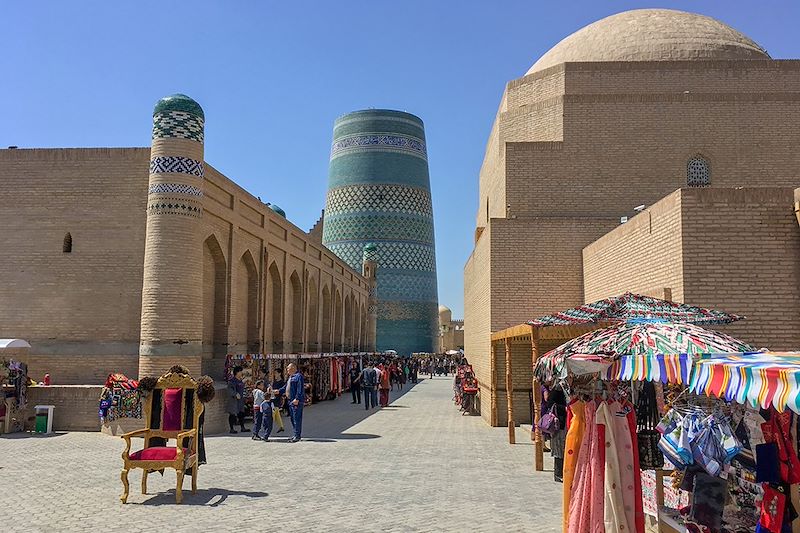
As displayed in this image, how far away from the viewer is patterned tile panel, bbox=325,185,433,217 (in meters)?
40.7

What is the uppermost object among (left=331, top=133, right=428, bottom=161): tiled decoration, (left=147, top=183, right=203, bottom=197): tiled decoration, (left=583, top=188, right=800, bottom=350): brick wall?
(left=331, top=133, right=428, bottom=161): tiled decoration

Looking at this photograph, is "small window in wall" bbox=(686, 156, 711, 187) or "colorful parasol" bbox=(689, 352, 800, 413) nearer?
"colorful parasol" bbox=(689, 352, 800, 413)

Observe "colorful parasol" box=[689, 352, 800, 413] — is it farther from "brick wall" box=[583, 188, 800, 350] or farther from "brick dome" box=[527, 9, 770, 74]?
"brick dome" box=[527, 9, 770, 74]

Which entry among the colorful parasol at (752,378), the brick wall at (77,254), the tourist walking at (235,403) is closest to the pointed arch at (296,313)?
the brick wall at (77,254)

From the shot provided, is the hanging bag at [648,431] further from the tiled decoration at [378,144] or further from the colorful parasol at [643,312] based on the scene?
the tiled decoration at [378,144]

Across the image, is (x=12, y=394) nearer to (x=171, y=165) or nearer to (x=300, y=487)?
(x=171, y=165)

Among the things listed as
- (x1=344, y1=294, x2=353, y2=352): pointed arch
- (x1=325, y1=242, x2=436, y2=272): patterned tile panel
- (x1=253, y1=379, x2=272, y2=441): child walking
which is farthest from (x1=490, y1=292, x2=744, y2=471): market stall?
(x1=325, y1=242, x2=436, y2=272): patterned tile panel

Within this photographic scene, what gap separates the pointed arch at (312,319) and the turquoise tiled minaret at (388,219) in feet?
50.1

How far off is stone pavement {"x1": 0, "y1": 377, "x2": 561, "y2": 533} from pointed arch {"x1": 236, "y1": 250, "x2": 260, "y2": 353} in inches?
220

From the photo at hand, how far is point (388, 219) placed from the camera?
40.6 m

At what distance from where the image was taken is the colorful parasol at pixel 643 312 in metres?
7.77

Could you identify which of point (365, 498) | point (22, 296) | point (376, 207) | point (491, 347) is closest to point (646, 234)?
point (491, 347)

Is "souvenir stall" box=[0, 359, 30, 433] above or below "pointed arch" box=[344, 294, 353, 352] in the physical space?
below

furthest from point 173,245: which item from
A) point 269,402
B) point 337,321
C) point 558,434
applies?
point 337,321
